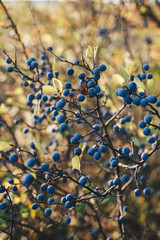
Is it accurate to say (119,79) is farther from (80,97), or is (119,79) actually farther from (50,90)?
(50,90)

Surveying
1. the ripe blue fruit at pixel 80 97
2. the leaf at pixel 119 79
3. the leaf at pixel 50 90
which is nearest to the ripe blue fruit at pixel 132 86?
the leaf at pixel 119 79

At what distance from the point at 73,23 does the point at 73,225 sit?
3.76 metres

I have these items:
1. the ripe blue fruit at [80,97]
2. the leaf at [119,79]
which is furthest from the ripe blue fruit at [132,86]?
the ripe blue fruit at [80,97]

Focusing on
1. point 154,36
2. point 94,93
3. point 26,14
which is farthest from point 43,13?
point 94,93

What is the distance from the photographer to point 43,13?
4590 mm

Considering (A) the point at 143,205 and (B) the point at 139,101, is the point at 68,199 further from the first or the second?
(A) the point at 143,205

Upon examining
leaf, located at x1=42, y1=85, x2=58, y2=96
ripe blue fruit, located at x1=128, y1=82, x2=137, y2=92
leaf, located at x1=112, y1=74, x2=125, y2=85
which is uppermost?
leaf, located at x1=42, y1=85, x2=58, y2=96

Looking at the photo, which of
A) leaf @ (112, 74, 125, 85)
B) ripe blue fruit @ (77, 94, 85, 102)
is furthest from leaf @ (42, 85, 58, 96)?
leaf @ (112, 74, 125, 85)

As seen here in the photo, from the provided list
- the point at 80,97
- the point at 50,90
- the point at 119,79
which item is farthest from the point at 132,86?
the point at 50,90

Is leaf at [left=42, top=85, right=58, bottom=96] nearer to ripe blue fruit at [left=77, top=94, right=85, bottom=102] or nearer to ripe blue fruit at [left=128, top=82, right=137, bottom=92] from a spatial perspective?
ripe blue fruit at [left=77, top=94, right=85, bottom=102]

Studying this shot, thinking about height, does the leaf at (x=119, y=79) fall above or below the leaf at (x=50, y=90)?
below

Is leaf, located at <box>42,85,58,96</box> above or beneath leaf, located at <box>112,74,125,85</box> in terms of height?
above

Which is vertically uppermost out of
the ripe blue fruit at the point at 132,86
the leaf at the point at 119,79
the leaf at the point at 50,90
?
the leaf at the point at 50,90

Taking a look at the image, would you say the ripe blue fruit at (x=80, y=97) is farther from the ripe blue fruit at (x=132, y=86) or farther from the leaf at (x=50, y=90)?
the ripe blue fruit at (x=132, y=86)
